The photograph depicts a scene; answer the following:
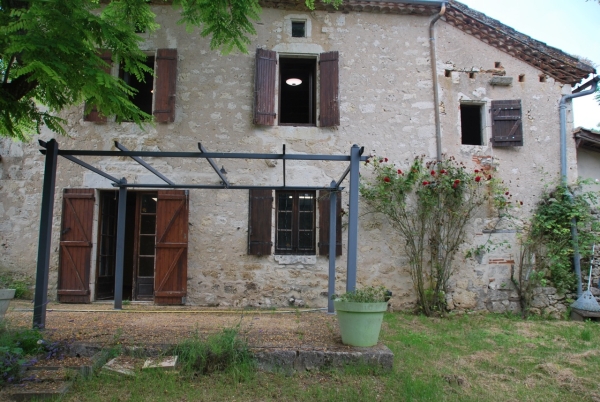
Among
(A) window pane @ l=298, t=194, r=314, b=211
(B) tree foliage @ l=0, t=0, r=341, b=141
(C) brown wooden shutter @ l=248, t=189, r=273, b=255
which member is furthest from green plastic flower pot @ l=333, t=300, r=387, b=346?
(A) window pane @ l=298, t=194, r=314, b=211

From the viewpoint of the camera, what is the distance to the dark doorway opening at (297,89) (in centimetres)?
793

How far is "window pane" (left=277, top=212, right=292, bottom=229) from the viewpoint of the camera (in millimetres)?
7426

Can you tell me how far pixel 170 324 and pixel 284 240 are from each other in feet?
9.23

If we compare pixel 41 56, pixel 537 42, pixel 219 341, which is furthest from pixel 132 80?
pixel 537 42

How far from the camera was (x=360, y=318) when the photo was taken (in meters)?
3.93

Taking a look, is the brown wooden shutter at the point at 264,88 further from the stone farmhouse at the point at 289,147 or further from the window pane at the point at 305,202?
Result: the window pane at the point at 305,202

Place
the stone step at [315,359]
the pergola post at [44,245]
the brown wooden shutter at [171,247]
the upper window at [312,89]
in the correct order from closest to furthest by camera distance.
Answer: the stone step at [315,359]
the pergola post at [44,245]
the brown wooden shutter at [171,247]
the upper window at [312,89]

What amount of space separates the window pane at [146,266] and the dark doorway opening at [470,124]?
633 centimetres

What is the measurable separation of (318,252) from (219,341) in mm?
3704

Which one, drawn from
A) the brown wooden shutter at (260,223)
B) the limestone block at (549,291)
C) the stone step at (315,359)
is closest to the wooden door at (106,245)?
the brown wooden shutter at (260,223)

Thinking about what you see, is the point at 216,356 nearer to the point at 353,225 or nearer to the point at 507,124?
the point at 353,225

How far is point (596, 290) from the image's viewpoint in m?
7.28

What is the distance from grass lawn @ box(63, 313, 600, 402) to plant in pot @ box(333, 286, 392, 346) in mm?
322

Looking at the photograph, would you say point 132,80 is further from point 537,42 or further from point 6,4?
point 537,42
